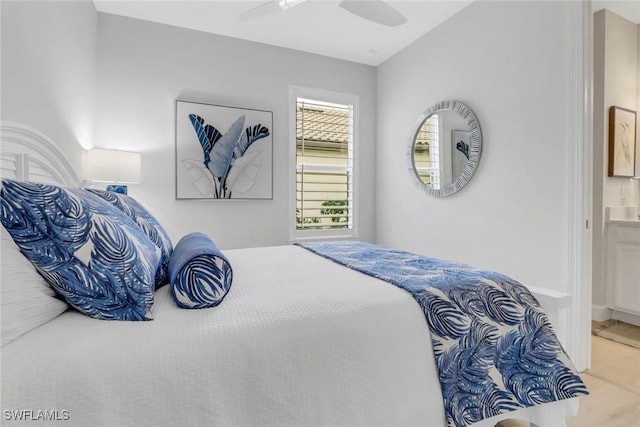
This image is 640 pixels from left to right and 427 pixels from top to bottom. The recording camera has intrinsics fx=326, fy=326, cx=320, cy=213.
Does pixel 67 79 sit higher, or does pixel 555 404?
pixel 67 79

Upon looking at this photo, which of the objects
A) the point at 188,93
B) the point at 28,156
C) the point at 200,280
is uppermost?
Answer: the point at 188,93

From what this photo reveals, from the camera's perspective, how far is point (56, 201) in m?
0.87

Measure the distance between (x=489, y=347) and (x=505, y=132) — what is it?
6.22 ft

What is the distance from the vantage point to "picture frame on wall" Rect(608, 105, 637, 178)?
291 centimetres

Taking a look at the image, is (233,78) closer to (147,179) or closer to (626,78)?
(147,179)

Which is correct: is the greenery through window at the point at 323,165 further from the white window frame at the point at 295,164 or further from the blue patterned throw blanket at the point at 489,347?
the blue patterned throw blanket at the point at 489,347

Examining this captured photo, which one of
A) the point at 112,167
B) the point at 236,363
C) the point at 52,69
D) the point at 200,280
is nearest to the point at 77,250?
the point at 200,280

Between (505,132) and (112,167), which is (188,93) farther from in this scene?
(505,132)

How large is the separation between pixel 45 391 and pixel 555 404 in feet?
5.09

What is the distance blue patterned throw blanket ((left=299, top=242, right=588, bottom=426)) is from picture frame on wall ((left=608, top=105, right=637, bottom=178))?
258cm

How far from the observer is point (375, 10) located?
194 cm

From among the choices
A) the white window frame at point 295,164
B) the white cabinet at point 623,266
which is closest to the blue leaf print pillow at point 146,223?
the white window frame at point 295,164

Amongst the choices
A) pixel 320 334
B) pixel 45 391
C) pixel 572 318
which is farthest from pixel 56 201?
pixel 572 318

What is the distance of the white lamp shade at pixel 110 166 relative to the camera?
95.4 inches
